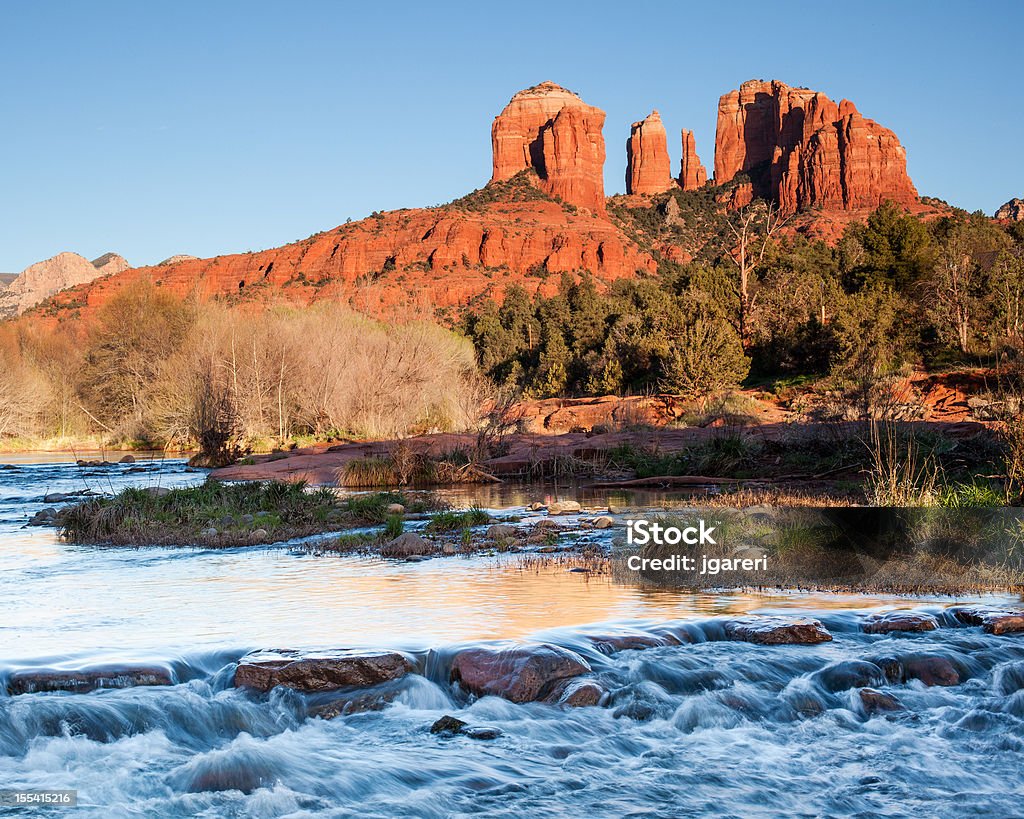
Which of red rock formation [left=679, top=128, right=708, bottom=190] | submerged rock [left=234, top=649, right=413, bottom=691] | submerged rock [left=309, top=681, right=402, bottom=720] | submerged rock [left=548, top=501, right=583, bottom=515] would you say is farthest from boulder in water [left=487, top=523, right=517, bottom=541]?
red rock formation [left=679, top=128, right=708, bottom=190]

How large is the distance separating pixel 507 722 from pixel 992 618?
3675mm

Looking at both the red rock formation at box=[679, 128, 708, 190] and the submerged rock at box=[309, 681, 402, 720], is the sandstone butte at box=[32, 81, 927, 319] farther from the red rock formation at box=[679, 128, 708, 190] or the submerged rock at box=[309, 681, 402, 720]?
the submerged rock at box=[309, 681, 402, 720]

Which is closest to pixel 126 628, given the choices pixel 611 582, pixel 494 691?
pixel 494 691

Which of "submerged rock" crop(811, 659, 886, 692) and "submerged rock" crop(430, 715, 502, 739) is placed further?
"submerged rock" crop(811, 659, 886, 692)

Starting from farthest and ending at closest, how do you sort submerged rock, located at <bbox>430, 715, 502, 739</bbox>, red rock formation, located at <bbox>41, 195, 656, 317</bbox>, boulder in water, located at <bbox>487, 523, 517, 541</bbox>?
1. red rock formation, located at <bbox>41, 195, 656, 317</bbox>
2. boulder in water, located at <bbox>487, 523, 517, 541</bbox>
3. submerged rock, located at <bbox>430, 715, 502, 739</bbox>

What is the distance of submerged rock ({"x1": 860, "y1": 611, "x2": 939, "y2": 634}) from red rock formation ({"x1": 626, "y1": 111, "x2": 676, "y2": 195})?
135876 millimetres

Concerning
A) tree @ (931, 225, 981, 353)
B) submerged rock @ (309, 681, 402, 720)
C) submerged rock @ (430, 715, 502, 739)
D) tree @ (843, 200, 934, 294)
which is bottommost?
submerged rock @ (430, 715, 502, 739)

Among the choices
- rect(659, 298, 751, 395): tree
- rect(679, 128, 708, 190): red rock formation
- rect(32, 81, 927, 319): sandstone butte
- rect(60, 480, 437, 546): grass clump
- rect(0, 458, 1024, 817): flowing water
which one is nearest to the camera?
rect(0, 458, 1024, 817): flowing water

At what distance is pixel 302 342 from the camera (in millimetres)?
→ 32156

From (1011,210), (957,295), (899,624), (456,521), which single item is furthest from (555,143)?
(899,624)

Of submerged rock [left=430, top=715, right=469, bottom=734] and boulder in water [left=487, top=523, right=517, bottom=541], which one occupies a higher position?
boulder in water [left=487, top=523, right=517, bottom=541]

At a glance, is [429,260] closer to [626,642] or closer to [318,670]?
[626,642]

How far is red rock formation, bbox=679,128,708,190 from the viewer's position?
455 feet

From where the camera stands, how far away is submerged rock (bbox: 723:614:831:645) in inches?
252
